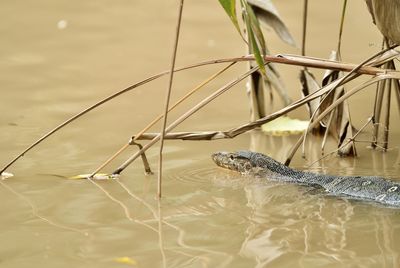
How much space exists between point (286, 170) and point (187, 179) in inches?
20.4

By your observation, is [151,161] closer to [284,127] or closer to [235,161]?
[235,161]

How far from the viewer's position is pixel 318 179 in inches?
159

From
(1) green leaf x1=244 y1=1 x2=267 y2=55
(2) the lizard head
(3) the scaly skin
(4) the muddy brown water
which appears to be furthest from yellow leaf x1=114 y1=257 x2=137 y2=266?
(2) the lizard head

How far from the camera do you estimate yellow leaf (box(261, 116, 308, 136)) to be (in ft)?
17.0

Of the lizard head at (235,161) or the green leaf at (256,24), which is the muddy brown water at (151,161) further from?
the green leaf at (256,24)

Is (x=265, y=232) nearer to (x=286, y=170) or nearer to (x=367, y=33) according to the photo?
(x=286, y=170)

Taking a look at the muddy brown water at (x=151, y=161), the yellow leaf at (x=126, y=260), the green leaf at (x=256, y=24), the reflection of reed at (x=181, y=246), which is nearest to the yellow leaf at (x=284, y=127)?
the muddy brown water at (x=151, y=161)

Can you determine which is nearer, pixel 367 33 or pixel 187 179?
pixel 187 179

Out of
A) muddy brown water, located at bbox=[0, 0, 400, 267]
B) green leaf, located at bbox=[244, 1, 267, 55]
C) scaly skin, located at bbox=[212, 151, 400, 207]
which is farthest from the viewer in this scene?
scaly skin, located at bbox=[212, 151, 400, 207]

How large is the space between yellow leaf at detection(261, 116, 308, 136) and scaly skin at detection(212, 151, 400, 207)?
2.52ft

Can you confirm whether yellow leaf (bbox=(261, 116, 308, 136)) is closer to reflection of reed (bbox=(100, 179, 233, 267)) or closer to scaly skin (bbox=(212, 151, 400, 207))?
scaly skin (bbox=(212, 151, 400, 207))

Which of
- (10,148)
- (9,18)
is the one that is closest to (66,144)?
(10,148)

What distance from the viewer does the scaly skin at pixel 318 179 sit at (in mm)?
3779

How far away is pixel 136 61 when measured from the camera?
22.0 ft
